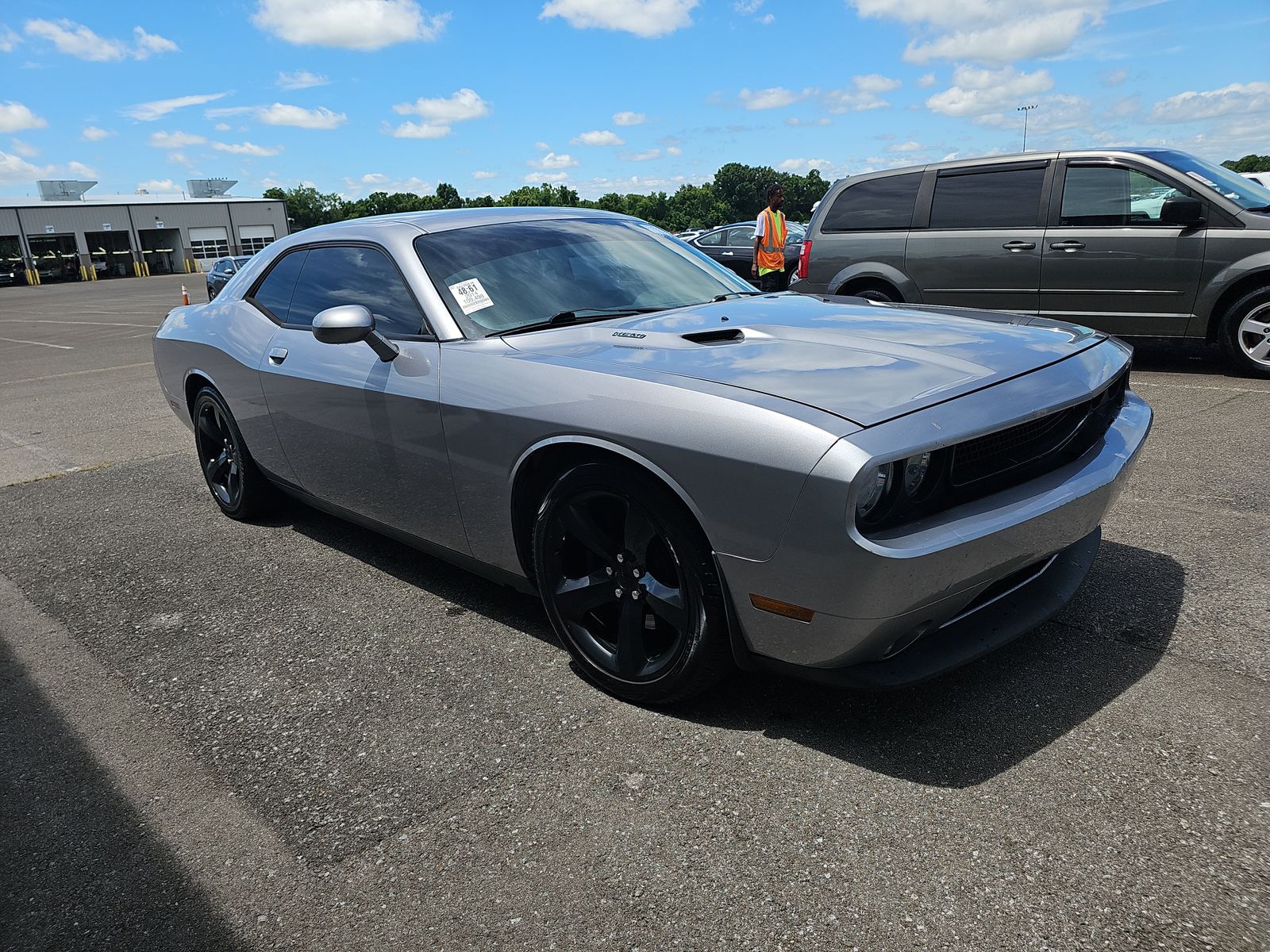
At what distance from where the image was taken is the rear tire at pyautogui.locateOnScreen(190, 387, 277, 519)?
448 cm

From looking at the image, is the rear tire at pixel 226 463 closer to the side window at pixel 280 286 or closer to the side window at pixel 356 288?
the side window at pixel 280 286

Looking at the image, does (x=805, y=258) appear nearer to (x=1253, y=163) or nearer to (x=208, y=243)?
(x=1253, y=163)

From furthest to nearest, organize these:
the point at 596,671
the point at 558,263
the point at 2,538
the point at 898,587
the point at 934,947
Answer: the point at 2,538 < the point at 558,263 < the point at 596,671 < the point at 898,587 < the point at 934,947

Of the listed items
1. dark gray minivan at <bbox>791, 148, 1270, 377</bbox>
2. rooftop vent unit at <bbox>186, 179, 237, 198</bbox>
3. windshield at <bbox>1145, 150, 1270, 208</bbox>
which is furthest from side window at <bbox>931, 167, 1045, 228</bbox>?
rooftop vent unit at <bbox>186, 179, 237, 198</bbox>

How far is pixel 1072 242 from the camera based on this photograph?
285 inches

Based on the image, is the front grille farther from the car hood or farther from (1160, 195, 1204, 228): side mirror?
(1160, 195, 1204, 228): side mirror

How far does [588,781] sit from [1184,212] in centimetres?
658

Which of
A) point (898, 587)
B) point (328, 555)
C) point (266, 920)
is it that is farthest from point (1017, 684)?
point (328, 555)

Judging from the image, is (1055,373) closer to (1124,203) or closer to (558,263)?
(558,263)

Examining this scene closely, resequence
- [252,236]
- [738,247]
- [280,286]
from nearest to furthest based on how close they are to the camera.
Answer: [280,286] → [738,247] → [252,236]

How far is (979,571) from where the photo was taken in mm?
2260

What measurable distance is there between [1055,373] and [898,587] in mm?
929

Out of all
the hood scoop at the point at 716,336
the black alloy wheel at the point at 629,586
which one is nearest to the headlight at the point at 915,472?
the black alloy wheel at the point at 629,586

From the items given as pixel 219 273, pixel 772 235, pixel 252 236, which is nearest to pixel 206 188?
pixel 252 236
